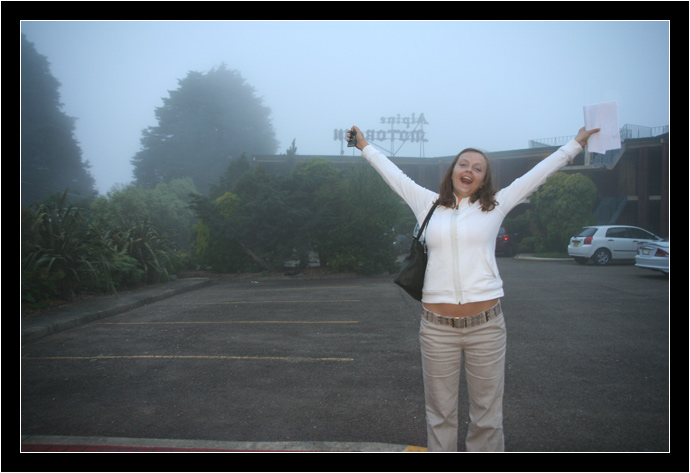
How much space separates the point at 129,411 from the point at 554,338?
499 cm

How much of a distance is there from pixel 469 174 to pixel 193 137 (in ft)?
133

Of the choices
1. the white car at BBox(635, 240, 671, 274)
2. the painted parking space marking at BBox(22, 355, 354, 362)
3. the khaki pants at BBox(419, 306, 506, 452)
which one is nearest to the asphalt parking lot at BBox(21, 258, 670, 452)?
the painted parking space marking at BBox(22, 355, 354, 362)

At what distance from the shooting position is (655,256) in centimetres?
1230

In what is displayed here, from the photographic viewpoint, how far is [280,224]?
15.1m

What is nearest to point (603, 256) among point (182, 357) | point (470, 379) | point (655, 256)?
point (655, 256)

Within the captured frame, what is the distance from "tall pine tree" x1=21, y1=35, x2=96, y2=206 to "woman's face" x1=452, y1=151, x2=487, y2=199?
540 inches

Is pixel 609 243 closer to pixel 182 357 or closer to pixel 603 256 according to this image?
pixel 603 256

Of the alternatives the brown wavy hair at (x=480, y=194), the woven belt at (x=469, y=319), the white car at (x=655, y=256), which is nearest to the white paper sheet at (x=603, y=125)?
the brown wavy hair at (x=480, y=194)

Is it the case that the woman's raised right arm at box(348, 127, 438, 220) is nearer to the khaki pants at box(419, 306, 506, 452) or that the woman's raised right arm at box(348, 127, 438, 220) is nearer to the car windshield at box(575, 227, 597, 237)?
the khaki pants at box(419, 306, 506, 452)

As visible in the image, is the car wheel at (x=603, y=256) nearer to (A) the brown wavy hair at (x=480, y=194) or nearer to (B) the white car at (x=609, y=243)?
(B) the white car at (x=609, y=243)

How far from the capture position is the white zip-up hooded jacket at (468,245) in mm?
2670

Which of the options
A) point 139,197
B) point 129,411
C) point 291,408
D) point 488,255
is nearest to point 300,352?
point 291,408

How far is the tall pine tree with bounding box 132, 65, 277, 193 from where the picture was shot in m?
39.6

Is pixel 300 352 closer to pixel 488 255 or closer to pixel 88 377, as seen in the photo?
pixel 88 377
